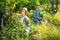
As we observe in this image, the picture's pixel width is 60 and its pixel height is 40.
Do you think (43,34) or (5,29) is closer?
(43,34)

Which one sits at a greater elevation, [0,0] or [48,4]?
[0,0]

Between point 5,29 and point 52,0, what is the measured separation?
2225mm

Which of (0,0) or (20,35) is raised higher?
(0,0)

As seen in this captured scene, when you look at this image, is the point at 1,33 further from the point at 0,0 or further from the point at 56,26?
the point at 56,26

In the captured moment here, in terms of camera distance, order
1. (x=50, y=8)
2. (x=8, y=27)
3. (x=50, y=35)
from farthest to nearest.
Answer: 1. (x=50, y=8)
2. (x=8, y=27)
3. (x=50, y=35)

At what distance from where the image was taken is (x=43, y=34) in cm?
789

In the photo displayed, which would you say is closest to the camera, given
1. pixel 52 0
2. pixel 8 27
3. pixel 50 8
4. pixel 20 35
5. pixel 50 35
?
pixel 50 35

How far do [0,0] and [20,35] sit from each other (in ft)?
4.22

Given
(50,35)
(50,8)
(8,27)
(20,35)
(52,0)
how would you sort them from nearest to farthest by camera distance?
(50,35), (20,35), (8,27), (52,0), (50,8)

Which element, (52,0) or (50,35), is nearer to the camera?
(50,35)

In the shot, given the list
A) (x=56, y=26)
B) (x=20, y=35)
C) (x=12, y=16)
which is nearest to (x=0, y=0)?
(x=12, y=16)

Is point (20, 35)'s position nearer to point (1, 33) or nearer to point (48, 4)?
point (1, 33)

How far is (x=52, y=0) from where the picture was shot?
10781mm

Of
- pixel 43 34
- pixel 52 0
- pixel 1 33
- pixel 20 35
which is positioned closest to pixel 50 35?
pixel 43 34
